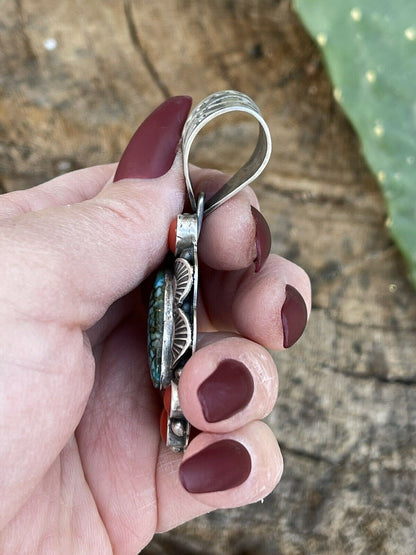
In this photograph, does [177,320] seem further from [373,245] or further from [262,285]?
[373,245]

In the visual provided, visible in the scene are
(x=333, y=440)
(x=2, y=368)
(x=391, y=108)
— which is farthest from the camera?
(x=391, y=108)

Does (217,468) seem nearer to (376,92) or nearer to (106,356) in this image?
(106,356)

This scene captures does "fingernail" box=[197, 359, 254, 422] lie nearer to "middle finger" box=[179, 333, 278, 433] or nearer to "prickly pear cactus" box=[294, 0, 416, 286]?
"middle finger" box=[179, 333, 278, 433]

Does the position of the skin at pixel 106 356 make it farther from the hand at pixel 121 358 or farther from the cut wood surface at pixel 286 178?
the cut wood surface at pixel 286 178

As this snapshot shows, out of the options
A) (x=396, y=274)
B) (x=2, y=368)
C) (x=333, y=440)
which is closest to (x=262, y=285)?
(x=2, y=368)

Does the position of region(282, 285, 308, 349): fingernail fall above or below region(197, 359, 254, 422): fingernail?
below

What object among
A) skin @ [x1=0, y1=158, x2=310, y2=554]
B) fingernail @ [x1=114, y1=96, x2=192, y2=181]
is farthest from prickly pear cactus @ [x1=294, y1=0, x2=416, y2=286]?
fingernail @ [x1=114, y1=96, x2=192, y2=181]

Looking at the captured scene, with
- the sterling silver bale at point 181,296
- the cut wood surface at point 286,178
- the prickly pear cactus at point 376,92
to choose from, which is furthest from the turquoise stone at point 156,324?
the prickly pear cactus at point 376,92
